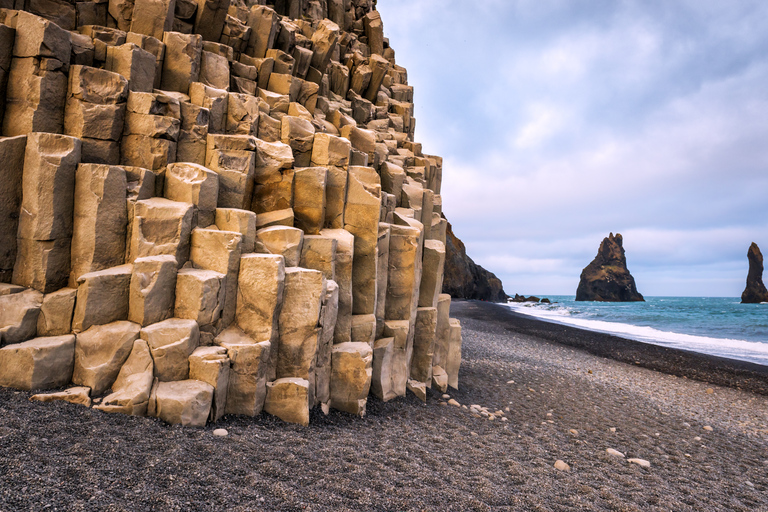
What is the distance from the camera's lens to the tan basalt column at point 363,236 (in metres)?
9.75

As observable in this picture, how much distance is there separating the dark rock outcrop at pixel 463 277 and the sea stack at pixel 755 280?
74.7 metres

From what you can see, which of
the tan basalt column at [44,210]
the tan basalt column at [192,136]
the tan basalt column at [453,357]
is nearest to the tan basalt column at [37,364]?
the tan basalt column at [44,210]

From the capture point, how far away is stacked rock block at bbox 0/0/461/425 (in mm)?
6332

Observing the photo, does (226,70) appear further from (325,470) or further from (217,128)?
(325,470)

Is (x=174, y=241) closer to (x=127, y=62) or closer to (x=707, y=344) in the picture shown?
(x=127, y=62)

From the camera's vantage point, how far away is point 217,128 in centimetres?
940

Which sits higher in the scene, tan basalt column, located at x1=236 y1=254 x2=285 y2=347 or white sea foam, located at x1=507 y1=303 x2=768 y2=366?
tan basalt column, located at x1=236 y1=254 x2=285 y2=347

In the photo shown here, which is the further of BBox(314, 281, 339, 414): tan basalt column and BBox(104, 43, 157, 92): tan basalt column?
BBox(104, 43, 157, 92): tan basalt column

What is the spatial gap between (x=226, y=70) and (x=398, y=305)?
8.12 metres

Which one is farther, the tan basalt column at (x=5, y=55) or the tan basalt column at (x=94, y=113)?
the tan basalt column at (x=94, y=113)

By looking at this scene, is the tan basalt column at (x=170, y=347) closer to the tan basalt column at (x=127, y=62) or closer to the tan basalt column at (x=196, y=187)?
the tan basalt column at (x=196, y=187)

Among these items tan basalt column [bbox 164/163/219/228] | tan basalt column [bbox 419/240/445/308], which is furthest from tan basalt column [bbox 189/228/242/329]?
tan basalt column [bbox 419/240/445/308]

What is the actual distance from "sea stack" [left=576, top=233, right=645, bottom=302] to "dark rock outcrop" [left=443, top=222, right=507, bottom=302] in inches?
1668

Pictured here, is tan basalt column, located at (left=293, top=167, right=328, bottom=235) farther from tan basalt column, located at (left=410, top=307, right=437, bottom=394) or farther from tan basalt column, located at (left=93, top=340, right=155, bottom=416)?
tan basalt column, located at (left=410, top=307, right=437, bottom=394)
